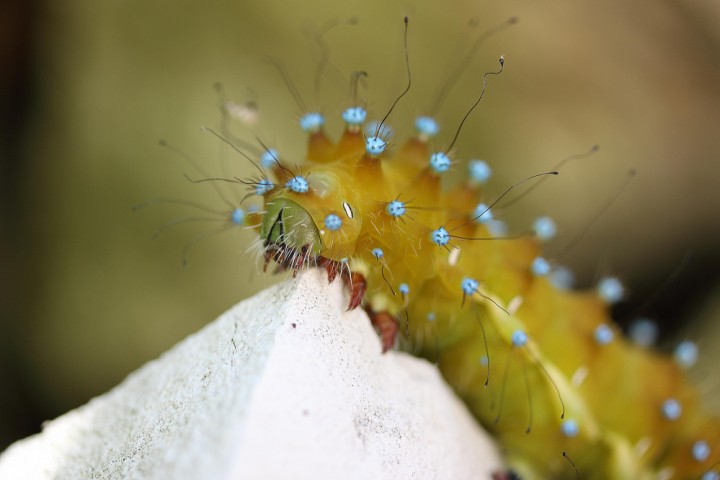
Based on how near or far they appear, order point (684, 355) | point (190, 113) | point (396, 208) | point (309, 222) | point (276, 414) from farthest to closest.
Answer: point (190, 113) → point (684, 355) → point (396, 208) → point (309, 222) → point (276, 414)

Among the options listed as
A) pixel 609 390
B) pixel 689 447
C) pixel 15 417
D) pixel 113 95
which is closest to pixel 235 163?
pixel 113 95

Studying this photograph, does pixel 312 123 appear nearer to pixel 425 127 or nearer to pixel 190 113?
pixel 425 127

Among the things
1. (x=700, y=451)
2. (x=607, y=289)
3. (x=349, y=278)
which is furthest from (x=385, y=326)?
(x=700, y=451)

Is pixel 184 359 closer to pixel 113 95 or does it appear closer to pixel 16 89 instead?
pixel 113 95

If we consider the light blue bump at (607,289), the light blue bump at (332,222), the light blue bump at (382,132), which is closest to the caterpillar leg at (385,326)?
the light blue bump at (332,222)

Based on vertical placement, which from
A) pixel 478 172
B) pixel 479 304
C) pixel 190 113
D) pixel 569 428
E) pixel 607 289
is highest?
pixel 478 172

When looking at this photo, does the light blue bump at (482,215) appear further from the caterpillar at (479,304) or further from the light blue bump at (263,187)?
the light blue bump at (263,187)

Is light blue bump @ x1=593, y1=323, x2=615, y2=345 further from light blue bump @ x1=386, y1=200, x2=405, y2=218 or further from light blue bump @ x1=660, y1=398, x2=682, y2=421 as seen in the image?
light blue bump @ x1=386, y1=200, x2=405, y2=218

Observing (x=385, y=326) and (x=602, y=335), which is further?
(x=602, y=335)
